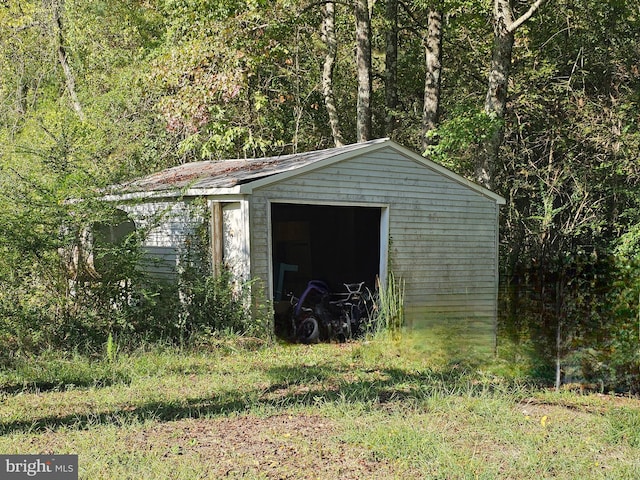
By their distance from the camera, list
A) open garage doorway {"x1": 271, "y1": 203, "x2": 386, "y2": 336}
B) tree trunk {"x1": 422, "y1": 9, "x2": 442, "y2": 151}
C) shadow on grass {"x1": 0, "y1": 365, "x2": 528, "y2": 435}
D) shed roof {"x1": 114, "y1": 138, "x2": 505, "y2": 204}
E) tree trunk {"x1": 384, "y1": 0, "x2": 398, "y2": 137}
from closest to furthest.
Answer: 1. shadow on grass {"x1": 0, "y1": 365, "x2": 528, "y2": 435}
2. shed roof {"x1": 114, "y1": 138, "x2": 505, "y2": 204}
3. open garage doorway {"x1": 271, "y1": 203, "x2": 386, "y2": 336}
4. tree trunk {"x1": 422, "y1": 9, "x2": 442, "y2": 151}
5. tree trunk {"x1": 384, "y1": 0, "x2": 398, "y2": 137}

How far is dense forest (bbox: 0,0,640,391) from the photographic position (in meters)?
16.4

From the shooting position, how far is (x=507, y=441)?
17.1 ft

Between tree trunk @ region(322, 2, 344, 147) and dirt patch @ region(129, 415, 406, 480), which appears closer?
dirt patch @ region(129, 415, 406, 480)

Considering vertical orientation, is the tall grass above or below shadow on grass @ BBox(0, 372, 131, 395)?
above

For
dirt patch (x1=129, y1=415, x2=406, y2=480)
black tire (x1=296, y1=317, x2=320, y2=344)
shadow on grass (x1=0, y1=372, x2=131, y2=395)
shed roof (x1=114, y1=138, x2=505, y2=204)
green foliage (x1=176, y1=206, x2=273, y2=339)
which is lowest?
black tire (x1=296, y1=317, x2=320, y2=344)

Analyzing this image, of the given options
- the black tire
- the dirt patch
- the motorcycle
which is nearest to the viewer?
the dirt patch

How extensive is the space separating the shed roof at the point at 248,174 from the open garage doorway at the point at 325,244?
1.60 metres

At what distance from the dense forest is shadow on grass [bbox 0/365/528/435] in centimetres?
259

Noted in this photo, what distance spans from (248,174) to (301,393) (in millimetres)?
4697

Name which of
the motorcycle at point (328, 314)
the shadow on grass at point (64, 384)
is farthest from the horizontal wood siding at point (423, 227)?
the shadow on grass at point (64, 384)

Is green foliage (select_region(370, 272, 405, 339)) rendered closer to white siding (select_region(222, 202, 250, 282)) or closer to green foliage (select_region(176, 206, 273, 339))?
green foliage (select_region(176, 206, 273, 339))

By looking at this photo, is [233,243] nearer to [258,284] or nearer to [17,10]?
[258,284]

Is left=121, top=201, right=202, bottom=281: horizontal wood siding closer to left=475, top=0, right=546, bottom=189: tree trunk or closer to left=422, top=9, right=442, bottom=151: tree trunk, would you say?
left=475, top=0, right=546, bottom=189: tree trunk

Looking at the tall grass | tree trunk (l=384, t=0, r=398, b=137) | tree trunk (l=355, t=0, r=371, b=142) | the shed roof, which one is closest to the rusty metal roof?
the shed roof
